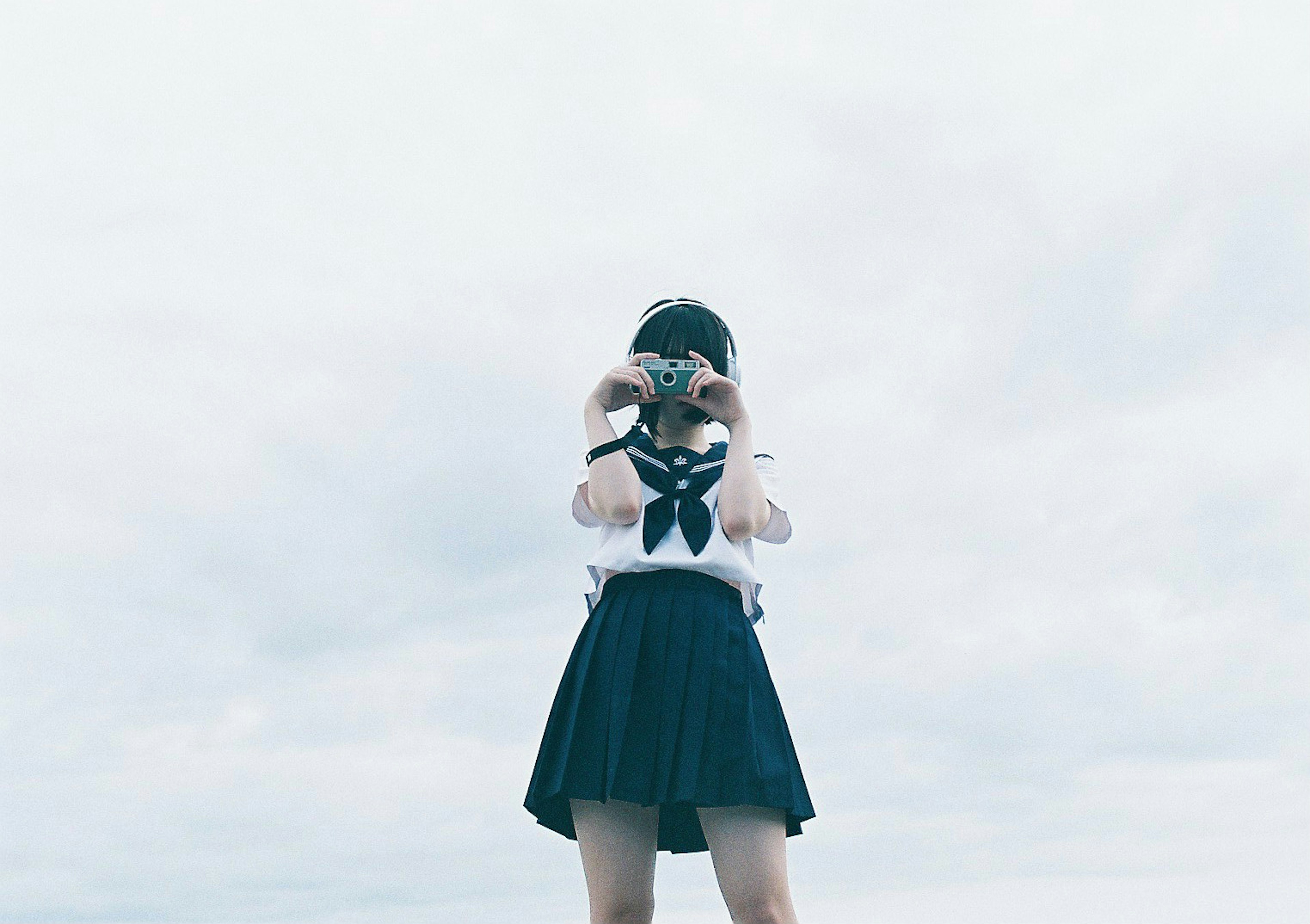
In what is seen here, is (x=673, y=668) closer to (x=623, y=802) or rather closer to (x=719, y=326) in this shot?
(x=623, y=802)

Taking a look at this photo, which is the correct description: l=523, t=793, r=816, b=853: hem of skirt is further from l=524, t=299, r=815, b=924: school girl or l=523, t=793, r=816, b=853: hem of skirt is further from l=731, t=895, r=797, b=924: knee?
l=731, t=895, r=797, b=924: knee

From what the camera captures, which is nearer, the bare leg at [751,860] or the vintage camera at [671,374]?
the bare leg at [751,860]

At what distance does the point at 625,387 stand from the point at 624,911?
1.54 metres

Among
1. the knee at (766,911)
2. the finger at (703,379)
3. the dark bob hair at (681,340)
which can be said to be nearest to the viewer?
the knee at (766,911)

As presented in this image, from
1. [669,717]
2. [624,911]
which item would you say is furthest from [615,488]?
[624,911]

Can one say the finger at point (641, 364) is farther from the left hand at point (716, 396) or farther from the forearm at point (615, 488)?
the forearm at point (615, 488)

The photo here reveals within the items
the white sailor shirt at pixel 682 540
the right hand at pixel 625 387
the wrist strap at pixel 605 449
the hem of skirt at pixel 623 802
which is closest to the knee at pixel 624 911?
the hem of skirt at pixel 623 802

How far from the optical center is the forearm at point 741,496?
12.8ft

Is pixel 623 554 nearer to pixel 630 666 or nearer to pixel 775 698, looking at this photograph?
pixel 630 666

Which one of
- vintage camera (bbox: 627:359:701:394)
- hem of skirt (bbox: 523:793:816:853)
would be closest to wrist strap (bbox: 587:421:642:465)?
vintage camera (bbox: 627:359:701:394)

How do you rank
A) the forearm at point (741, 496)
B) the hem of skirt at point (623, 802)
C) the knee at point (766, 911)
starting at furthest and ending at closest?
the forearm at point (741, 496) → the hem of skirt at point (623, 802) → the knee at point (766, 911)

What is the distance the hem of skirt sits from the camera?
3.68 metres

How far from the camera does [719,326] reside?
14.2 feet

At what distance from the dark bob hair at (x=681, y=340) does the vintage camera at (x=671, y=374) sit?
141mm
